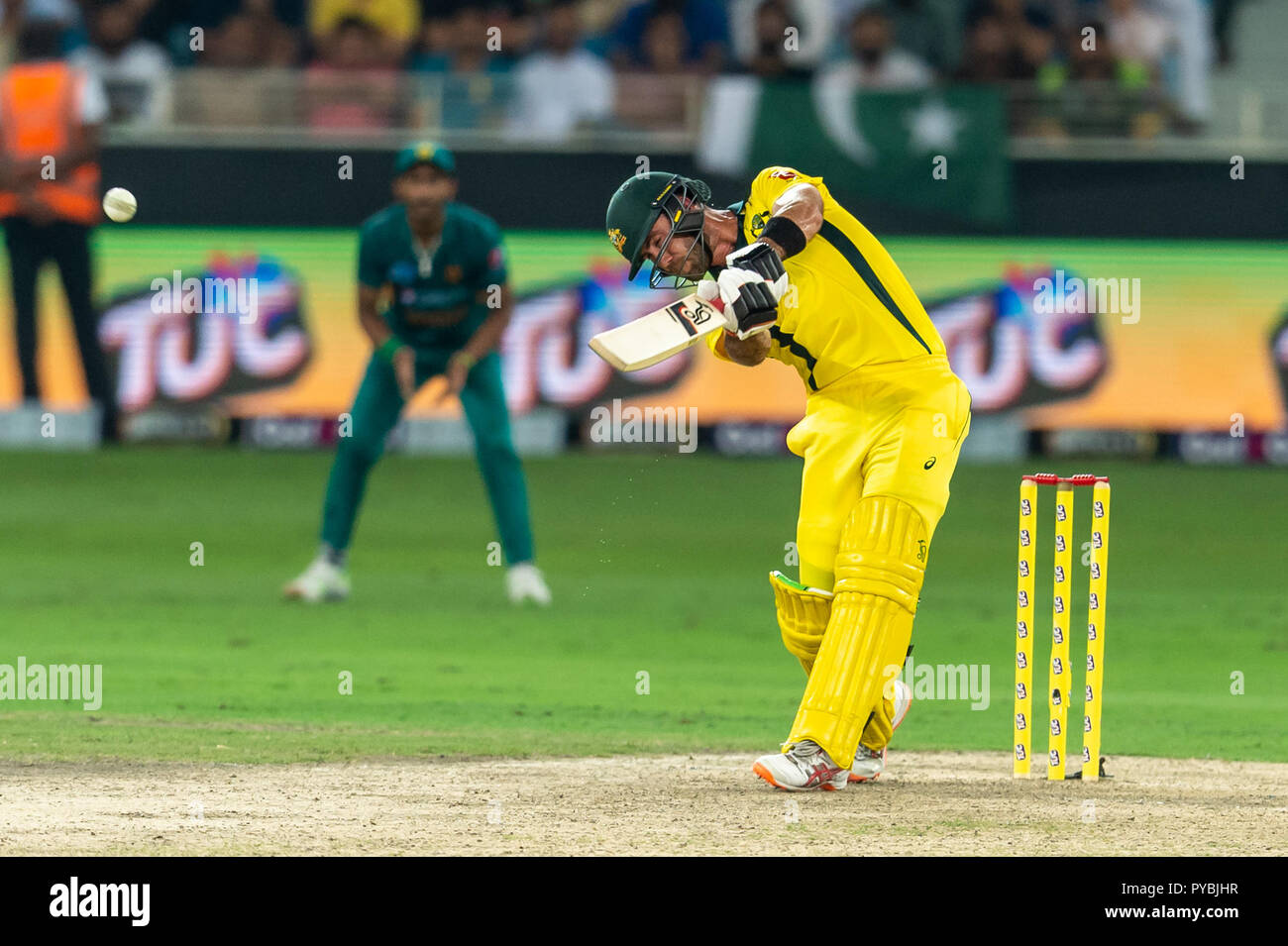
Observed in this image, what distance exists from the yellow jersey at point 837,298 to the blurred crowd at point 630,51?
1162 cm

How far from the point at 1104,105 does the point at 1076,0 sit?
3089 mm

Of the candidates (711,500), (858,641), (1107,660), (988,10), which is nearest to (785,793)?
(858,641)

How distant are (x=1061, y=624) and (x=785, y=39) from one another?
13412mm

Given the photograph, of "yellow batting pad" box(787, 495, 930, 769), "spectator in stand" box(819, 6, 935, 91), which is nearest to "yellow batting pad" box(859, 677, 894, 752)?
"yellow batting pad" box(787, 495, 930, 769)

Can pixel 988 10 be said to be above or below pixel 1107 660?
above

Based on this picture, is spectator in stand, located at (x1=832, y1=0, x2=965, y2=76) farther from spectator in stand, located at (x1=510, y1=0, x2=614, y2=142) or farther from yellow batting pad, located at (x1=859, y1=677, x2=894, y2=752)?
yellow batting pad, located at (x1=859, y1=677, x2=894, y2=752)

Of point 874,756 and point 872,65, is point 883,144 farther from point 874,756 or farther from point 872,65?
point 874,756

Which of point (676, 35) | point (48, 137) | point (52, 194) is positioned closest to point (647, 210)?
point (52, 194)

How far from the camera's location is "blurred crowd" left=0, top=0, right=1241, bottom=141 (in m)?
19.4

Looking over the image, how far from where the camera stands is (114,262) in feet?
61.9

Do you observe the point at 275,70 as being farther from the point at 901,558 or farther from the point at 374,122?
the point at 901,558

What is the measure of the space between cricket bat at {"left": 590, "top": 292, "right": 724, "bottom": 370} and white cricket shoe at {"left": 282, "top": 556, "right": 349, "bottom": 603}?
6.08m

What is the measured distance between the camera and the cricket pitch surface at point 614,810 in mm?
6625

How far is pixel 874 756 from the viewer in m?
8.01
